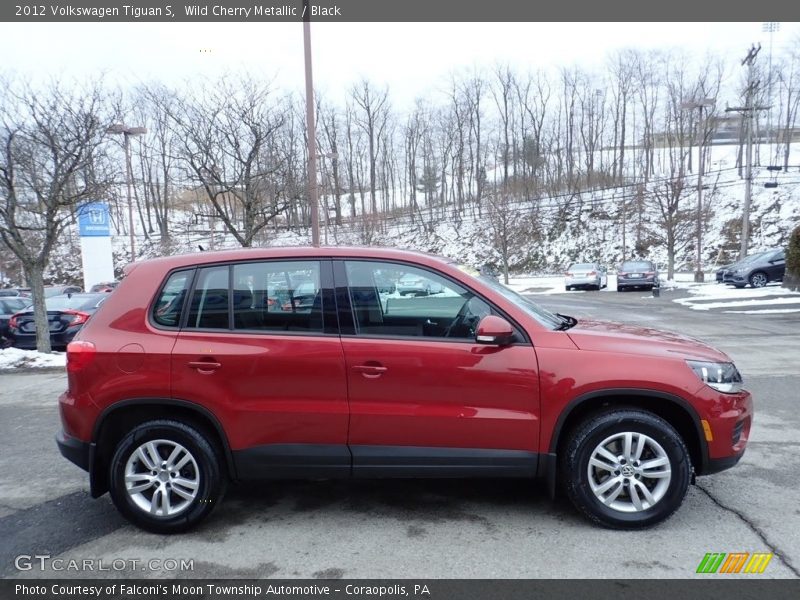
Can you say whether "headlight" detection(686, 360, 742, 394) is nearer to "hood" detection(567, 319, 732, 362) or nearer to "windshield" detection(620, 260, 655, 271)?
"hood" detection(567, 319, 732, 362)

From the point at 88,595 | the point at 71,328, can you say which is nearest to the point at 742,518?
the point at 88,595

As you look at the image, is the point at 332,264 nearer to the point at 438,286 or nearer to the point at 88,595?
the point at 438,286

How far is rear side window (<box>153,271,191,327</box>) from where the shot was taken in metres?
3.63

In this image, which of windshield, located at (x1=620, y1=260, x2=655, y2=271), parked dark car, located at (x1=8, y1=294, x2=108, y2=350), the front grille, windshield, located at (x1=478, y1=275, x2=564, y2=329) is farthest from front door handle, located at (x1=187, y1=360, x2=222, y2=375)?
windshield, located at (x1=620, y1=260, x2=655, y2=271)

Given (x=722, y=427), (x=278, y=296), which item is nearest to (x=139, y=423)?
(x=278, y=296)

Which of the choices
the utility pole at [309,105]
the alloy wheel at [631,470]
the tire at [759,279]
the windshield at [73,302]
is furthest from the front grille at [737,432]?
the tire at [759,279]

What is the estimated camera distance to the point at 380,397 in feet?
11.3

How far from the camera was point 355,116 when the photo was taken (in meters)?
54.7

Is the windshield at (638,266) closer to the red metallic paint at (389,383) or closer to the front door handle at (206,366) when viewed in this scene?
the red metallic paint at (389,383)

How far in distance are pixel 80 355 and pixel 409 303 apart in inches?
83.5

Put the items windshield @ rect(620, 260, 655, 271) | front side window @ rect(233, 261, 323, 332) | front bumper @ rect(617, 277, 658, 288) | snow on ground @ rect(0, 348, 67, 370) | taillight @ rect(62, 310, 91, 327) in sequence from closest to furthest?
1. front side window @ rect(233, 261, 323, 332)
2. snow on ground @ rect(0, 348, 67, 370)
3. taillight @ rect(62, 310, 91, 327)
4. front bumper @ rect(617, 277, 658, 288)
5. windshield @ rect(620, 260, 655, 271)

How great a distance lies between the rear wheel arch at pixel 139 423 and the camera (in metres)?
3.49

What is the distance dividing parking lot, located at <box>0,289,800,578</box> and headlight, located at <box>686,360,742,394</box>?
33.8 inches

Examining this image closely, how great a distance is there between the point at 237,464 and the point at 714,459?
2.97 metres
